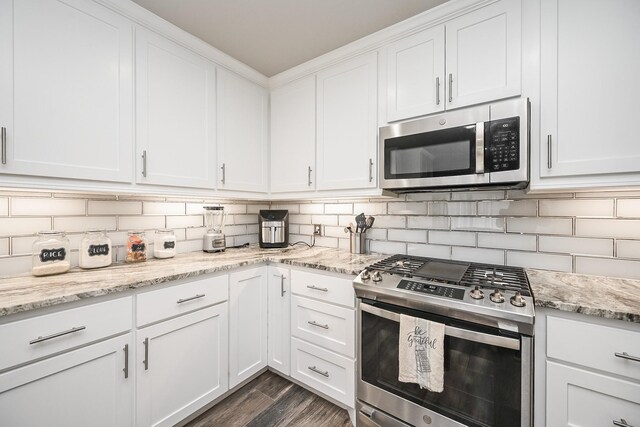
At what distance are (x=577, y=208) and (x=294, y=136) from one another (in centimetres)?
189

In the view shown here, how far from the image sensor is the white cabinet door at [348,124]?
1.83m

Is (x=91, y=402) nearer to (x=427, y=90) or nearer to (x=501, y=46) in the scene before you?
(x=427, y=90)

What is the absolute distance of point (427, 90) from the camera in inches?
63.5

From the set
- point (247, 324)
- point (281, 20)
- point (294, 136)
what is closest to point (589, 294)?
point (247, 324)

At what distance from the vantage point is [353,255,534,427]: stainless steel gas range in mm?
1071

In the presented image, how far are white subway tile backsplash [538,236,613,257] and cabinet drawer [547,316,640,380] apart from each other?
644mm

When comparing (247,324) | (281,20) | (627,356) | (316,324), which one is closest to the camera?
(627,356)

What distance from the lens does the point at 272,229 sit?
2.39 m

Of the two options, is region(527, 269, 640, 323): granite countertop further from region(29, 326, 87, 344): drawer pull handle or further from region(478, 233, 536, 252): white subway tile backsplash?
region(29, 326, 87, 344): drawer pull handle

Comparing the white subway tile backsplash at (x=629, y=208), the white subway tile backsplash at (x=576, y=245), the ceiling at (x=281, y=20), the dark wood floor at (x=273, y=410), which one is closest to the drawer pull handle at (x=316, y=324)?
the dark wood floor at (x=273, y=410)

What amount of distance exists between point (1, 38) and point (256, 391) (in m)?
2.29

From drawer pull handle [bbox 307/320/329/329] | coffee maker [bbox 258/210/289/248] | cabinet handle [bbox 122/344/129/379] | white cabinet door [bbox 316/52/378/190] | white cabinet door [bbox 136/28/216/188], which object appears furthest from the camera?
coffee maker [bbox 258/210/289/248]

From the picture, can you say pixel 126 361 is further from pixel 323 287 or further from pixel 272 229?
pixel 272 229

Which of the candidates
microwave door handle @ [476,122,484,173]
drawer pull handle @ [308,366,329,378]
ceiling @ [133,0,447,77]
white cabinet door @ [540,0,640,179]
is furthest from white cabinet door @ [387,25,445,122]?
drawer pull handle @ [308,366,329,378]
